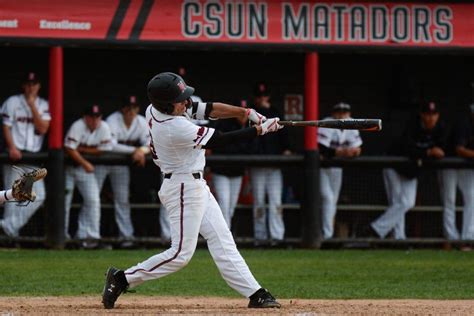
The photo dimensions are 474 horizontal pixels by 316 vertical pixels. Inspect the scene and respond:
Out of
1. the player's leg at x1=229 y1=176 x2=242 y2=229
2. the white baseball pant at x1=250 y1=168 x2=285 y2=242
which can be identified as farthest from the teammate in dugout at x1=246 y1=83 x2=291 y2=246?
the player's leg at x1=229 y1=176 x2=242 y2=229

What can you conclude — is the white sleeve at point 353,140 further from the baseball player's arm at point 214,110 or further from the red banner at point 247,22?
the baseball player's arm at point 214,110

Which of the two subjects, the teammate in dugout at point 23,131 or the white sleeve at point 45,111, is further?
the white sleeve at point 45,111

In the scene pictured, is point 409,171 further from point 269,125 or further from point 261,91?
point 269,125

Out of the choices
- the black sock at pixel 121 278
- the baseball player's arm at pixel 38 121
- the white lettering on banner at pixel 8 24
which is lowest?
the black sock at pixel 121 278

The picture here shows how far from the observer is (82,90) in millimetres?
14219

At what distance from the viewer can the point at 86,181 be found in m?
12.7

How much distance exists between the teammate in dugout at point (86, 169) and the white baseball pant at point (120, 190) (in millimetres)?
118

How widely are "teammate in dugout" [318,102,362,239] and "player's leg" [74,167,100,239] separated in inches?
97.3

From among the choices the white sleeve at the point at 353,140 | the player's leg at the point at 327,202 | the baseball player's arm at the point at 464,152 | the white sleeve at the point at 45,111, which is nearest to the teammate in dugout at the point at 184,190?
the white sleeve at the point at 45,111

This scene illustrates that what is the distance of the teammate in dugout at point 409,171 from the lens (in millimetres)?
13156

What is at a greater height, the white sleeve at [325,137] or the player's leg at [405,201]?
the white sleeve at [325,137]

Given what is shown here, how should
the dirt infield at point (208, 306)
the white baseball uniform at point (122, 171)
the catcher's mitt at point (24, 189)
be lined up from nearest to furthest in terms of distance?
the dirt infield at point (208, 306)
the catcher's mitt at point (24, 189)
the white baseball uniform at point (122, 171)

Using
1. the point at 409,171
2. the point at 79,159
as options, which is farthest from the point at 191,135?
the point at 409,171

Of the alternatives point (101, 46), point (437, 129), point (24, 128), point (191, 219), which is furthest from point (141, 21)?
point (191, 219)
